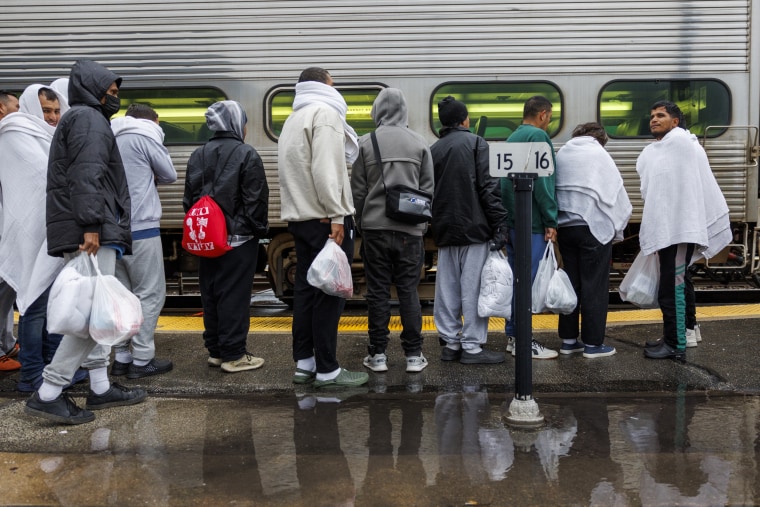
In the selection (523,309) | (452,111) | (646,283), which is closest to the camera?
(523,309)

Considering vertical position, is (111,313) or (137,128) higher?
(137,128)

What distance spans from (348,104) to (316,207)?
300cm

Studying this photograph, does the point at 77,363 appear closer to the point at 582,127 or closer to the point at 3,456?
the point at 3,456

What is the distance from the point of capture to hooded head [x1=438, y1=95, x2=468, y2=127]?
4934 millimetres

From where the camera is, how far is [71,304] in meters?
3.53

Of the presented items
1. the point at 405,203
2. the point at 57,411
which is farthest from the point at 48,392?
the point at 405,203

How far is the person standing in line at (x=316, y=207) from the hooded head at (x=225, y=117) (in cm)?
47

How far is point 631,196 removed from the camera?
7098 millimetres

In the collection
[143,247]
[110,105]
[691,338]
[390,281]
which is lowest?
[691,338]

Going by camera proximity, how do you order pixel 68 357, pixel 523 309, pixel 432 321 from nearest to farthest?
pixel 523 309
pixel 68 357
pixel 432 321

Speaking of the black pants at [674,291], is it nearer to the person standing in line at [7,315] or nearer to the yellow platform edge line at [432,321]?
the yellow platform edge line at [432,321]

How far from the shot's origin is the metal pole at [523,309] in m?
3.62

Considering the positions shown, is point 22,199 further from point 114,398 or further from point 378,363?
point 378,363

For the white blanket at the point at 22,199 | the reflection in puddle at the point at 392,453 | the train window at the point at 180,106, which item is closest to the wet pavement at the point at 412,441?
the reflection in puddle at the point at 392,453
